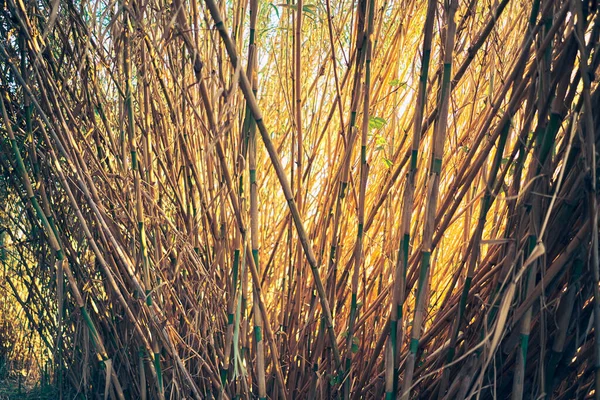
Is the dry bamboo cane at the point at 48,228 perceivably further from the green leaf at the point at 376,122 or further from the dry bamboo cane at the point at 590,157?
the dry bamboo cane at the point at 590,157

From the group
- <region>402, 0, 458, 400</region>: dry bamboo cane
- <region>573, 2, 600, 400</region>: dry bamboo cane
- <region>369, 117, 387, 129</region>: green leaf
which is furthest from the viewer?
<region>369, 117, 387, 129</region>: green leaf

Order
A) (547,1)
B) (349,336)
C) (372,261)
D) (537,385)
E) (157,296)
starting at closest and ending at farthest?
1. (547,1)
2. (537,385)
3. (349,336)
4. (157,296)
5. (372,261)

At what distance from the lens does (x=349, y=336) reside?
1.05 metres

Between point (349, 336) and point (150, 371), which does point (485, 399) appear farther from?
point (150, 371)

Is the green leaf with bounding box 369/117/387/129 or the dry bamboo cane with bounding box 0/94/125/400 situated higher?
the green leaf with bounding box 369/117/387/129

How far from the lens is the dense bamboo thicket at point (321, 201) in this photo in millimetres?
805

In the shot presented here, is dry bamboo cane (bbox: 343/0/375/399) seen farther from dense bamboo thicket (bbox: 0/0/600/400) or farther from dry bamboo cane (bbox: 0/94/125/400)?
dry bamboo cane (bbox: 0/94/125/400)

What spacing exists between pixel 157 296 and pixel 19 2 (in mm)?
617

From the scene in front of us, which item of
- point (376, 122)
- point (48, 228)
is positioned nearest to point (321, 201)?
point (376, 122)

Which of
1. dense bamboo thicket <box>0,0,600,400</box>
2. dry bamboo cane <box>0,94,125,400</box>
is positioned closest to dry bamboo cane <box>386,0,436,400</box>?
dense bamboo thicket <box>0,0,600,400</box>

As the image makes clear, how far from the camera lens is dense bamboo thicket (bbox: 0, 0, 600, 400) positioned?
81 cm

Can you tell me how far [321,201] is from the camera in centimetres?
120

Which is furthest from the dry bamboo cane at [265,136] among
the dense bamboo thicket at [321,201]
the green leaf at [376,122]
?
the green leaf at [376,122]

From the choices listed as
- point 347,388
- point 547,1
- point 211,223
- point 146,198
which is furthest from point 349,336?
point 547,1
